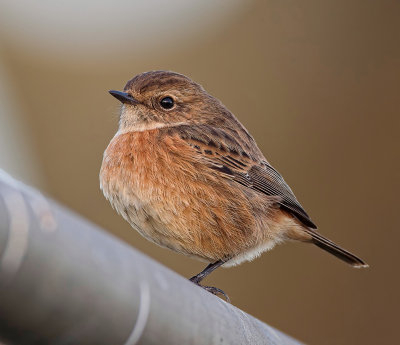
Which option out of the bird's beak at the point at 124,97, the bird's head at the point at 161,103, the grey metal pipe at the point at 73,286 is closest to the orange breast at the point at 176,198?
the bird's head at the point at 161,103

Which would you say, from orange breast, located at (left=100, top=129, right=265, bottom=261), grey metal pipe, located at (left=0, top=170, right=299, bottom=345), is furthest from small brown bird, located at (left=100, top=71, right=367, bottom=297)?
grey metal pipe, located at (left=0, top=170, right=299, bottom=345)

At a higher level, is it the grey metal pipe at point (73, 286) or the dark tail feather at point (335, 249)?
the grey metal pipe at point (73, 286)

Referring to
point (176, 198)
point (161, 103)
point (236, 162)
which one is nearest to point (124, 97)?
point (161, 103)

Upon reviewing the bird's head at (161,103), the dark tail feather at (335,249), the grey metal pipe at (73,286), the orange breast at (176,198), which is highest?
the bird's head at (161,103)

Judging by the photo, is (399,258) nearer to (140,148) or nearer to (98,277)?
(140,148)

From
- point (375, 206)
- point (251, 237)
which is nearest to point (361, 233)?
point (375, 206)

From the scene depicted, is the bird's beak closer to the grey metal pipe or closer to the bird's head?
the bird's head

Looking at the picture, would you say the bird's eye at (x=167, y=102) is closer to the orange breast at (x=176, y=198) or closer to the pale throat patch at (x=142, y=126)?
the pale throat patch at (x=142, y=126)
